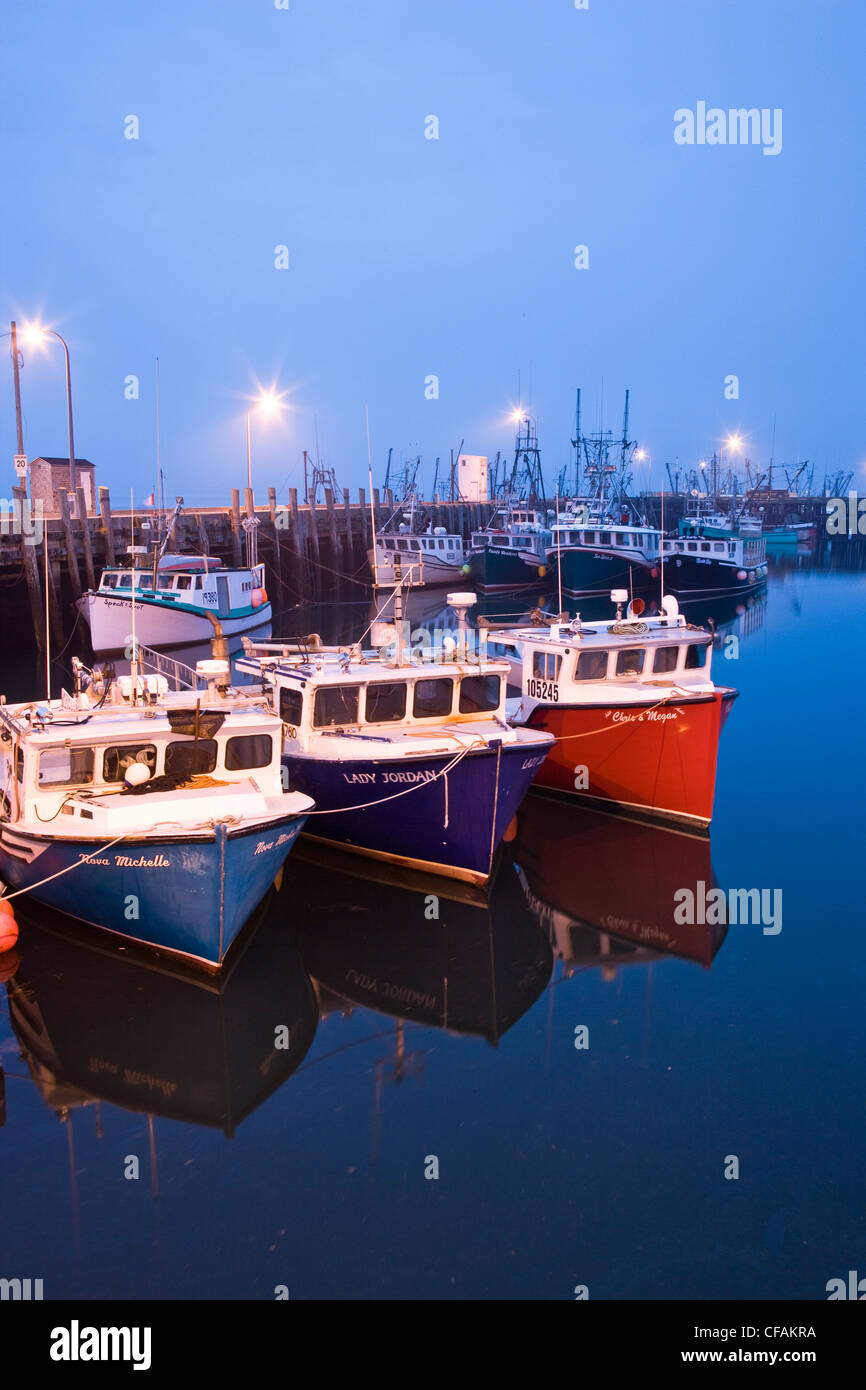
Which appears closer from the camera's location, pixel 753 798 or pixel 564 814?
pixel 564 814

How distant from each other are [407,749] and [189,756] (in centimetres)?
299

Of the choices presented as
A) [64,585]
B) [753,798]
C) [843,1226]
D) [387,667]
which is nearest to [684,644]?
[753,798]

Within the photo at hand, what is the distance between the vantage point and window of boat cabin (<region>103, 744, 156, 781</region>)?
12117 millimetres

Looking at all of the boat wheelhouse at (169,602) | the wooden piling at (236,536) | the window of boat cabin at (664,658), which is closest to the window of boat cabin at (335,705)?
the window of boat cabin at (664,658)

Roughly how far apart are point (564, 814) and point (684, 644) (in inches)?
146

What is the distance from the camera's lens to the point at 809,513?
143 metres

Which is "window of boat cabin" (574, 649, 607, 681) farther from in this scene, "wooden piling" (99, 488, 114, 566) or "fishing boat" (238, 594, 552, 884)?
"wooden piling" (99, 488, 114, 566)

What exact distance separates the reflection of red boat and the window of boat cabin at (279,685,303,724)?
163 inches

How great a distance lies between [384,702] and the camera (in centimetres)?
1519

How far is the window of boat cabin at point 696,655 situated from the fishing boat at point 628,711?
2 centimetres

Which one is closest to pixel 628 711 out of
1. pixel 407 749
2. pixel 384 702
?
pixel 384 702

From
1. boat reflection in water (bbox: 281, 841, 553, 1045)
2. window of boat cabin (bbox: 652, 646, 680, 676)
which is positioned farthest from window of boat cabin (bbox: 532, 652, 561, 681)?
boat reflection in water (bbox: 281, 841, 553, 1045)

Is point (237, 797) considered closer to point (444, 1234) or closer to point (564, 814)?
point (444, 1234)

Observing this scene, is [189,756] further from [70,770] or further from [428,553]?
[428,553]
